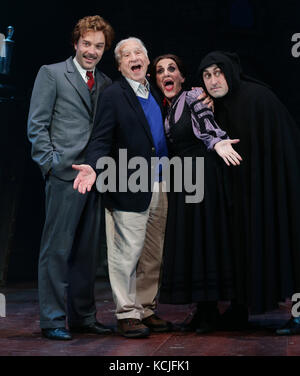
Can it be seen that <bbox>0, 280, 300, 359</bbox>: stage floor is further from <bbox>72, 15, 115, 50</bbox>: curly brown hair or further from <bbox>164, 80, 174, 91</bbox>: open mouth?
<bbox>72, 15, 115, 50</bbox>: curly brown hair

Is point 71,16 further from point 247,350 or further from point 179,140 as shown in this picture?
point 247,350

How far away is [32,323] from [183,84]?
170 centimetres

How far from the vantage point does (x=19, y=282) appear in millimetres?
7148

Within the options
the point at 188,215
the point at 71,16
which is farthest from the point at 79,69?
the point at 71,16

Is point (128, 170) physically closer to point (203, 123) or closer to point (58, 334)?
point (203, 123)

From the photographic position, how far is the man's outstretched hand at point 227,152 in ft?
13.3

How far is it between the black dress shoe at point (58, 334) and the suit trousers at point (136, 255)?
293 mm

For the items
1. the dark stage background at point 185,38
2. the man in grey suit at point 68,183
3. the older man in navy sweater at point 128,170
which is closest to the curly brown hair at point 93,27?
the man in grey suit at point 68,183

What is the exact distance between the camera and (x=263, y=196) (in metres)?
4.17

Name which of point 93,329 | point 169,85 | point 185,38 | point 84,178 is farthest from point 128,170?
point 185,38

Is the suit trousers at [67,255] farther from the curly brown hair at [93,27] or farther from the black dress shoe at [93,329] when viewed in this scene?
the curly brown hair at [93,27]

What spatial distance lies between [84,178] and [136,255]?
0.50 m

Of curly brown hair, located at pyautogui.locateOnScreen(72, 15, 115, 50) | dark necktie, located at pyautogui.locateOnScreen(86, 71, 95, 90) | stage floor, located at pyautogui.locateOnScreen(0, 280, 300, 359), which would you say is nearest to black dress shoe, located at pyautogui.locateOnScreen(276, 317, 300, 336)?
stage floor, located at pyautogui.locateOnScreen(0, 280, 300, 359)

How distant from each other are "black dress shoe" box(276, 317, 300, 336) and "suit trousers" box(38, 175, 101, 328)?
1.04m
